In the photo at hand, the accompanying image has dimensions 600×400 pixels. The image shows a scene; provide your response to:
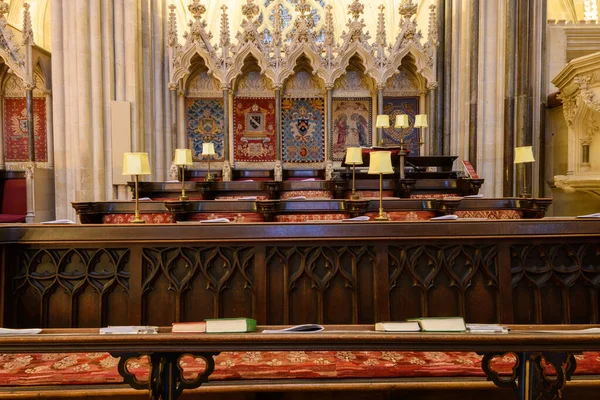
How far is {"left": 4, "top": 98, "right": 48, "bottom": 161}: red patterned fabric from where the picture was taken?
11.5m

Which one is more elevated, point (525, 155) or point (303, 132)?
point (303, 132)

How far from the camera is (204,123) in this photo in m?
11.7

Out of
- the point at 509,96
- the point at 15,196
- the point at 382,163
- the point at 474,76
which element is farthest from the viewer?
the point at 15,196

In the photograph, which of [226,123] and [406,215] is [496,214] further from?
[226,123]

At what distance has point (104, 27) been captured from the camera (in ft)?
30.6

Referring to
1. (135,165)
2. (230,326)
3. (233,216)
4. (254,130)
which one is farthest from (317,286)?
(254,130)

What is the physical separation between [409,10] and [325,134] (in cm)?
394

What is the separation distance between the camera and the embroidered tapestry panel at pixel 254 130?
11641 millimetres

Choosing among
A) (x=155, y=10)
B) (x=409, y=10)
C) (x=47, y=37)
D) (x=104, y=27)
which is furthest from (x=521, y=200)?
(x=47, y=37)

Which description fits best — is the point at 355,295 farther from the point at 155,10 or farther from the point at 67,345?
the point at 155,10

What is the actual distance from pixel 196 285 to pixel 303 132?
919 centimetres

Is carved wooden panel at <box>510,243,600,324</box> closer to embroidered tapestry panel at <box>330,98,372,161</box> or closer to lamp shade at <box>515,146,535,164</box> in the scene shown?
lamp shade at <box>515,146,535,164</box>

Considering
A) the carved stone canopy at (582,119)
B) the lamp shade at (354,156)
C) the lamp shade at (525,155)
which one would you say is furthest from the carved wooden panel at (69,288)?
the carved stone canopy at (582,119)

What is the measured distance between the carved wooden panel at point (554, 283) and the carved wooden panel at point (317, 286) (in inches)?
40.7
